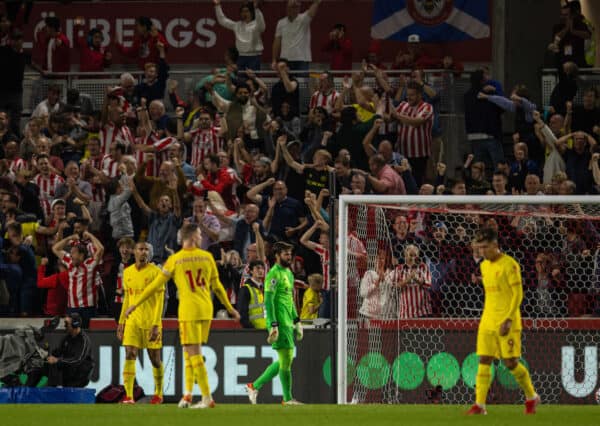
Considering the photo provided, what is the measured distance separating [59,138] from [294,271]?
16.0 feet

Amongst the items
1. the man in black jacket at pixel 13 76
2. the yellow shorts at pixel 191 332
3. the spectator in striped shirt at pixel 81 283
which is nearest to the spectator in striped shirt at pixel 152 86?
the man in black jacket at pixel 13 76

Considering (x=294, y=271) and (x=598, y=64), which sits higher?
(x=598, y=64)

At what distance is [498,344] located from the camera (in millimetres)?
13109

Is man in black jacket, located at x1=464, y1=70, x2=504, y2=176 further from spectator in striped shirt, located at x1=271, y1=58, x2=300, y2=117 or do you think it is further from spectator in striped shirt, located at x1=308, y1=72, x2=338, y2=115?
spectator in striped shirt, located at x1=271, y1=58, x2=300, y2=117

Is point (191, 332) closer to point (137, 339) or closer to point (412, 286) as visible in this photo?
point (137, 339)

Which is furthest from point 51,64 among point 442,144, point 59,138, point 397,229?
point 397,229

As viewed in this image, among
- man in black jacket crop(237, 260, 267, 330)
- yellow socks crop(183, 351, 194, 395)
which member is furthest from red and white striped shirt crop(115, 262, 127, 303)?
yellow socks crop(183, 351, 194, 395)

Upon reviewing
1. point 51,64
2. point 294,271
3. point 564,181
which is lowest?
point 294,271

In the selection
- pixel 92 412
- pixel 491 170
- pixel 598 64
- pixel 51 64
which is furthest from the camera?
pixel 598 64

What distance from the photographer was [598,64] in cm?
2497

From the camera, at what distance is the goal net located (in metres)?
16.9

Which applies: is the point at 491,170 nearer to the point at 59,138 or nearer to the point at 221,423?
the point at 59,138

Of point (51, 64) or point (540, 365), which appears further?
point (51, 64)

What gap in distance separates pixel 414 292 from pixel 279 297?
2183 millimetres
